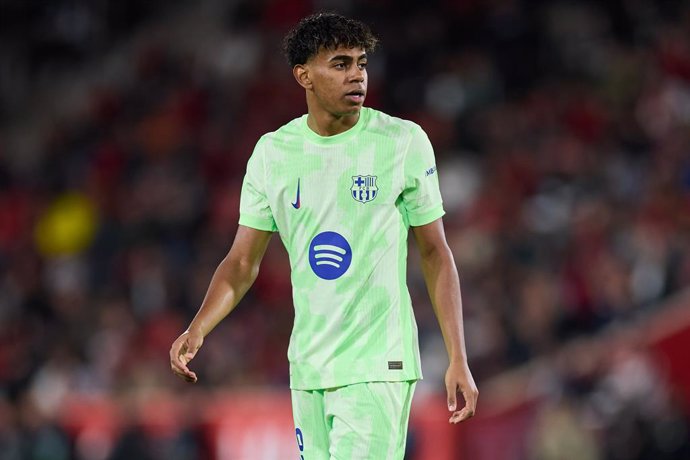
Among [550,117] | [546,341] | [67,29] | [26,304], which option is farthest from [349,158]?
[67,29]

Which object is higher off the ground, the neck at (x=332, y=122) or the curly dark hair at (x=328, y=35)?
the curly dark hair at (x=328, y=35)

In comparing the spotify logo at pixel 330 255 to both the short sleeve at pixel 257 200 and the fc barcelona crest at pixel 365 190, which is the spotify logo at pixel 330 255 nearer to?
the fc barcelona crest at pixel 365 190

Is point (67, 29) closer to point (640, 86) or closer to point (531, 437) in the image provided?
point (640, 86)

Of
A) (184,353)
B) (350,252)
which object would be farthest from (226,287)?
(350,252)

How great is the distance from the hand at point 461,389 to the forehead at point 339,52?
1.14 metres

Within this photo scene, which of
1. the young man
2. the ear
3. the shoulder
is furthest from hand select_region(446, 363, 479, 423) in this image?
the ear

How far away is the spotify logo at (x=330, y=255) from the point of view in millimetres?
4727

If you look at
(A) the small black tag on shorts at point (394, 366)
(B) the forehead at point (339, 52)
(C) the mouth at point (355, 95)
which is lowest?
(A) the small black tag on shorts at point (394, 366)

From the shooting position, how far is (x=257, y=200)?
495 centimetres

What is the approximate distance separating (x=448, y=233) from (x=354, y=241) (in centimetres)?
761

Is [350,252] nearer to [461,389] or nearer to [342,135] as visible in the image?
[342,135]

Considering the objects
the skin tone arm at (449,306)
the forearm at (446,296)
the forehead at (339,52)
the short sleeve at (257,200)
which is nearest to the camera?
the skin tone arm at (449,306)

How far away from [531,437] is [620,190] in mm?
2454

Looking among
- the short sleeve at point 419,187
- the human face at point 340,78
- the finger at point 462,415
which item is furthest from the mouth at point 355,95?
the finger at point 462,415
